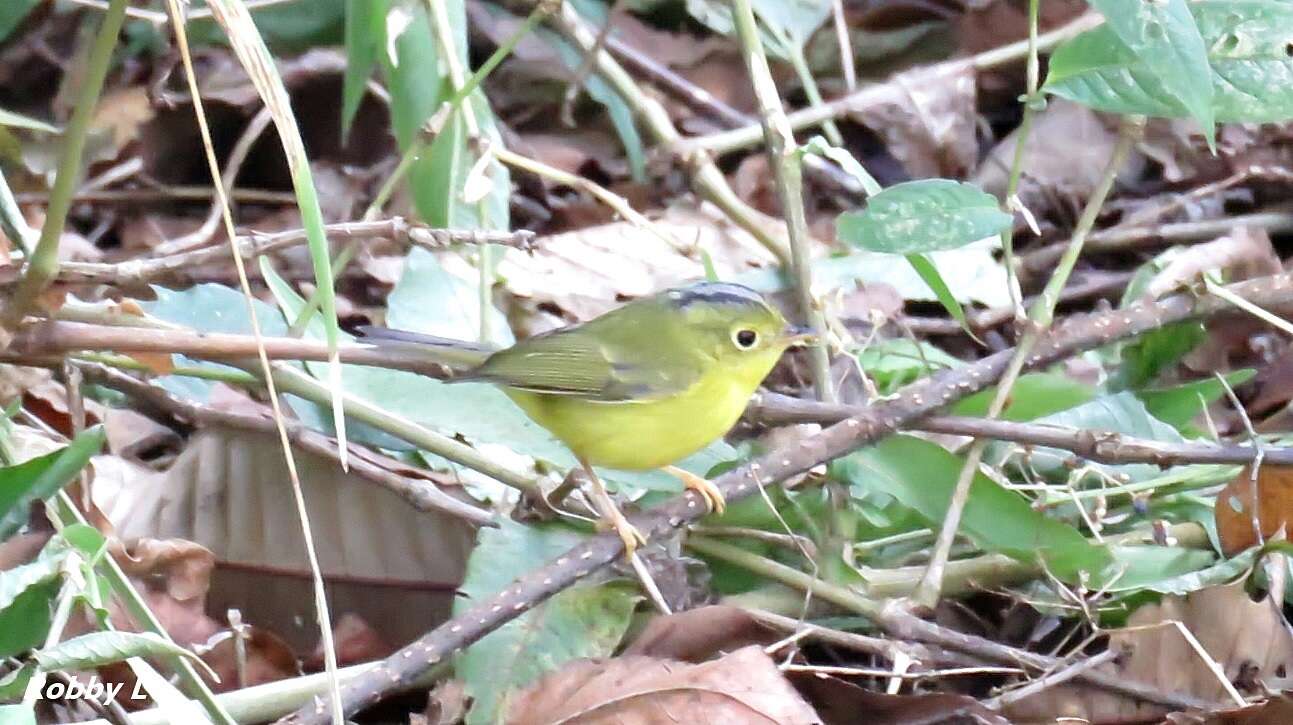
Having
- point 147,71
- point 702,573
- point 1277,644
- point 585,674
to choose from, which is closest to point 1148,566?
point 1277,644

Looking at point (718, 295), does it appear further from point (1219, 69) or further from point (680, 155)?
point (1219, 69)

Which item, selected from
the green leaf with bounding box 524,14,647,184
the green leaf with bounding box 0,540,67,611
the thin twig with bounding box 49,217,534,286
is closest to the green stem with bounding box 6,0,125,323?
the thin twig with bounding box 49,217,534,286

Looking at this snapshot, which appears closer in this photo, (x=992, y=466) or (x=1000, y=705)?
(x=1000, y=705)

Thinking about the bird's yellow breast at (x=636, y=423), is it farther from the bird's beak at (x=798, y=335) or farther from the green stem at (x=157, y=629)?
the green stem at (x=157, y=629)

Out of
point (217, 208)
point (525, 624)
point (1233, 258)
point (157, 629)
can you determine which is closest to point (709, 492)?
point (525, 624)

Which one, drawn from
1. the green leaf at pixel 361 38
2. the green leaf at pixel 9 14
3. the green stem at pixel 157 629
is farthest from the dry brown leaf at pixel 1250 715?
the green leaf at pixel 9 14

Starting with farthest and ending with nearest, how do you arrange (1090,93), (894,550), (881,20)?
1. (881,20)
2. (894,550)
3. (1090,93)

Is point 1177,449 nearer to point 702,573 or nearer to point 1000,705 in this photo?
point 1000,705
